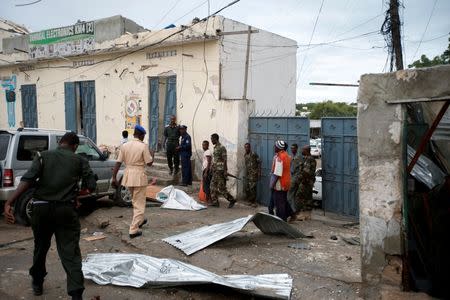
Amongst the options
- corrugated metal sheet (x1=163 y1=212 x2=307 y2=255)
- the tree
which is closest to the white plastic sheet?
corrugated metal sheet (x1=163 y1=212 x2=307 y2=255)

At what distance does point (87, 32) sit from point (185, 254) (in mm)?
11363

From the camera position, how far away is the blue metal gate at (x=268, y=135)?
922 cm

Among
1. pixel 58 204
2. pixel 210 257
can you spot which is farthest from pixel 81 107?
pixel 58 204

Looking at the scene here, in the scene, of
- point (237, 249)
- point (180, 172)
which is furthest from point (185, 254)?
point (180, 172)

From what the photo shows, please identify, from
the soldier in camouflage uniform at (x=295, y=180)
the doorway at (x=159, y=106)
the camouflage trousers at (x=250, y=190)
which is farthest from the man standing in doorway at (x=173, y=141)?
the soldier in camouflage uniform at (x=295, y=180)

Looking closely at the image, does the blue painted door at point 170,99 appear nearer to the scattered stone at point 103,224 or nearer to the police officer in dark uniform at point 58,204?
the scattered stone at point 103,224

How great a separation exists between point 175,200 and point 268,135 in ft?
9.19

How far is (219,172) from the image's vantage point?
30.6ft

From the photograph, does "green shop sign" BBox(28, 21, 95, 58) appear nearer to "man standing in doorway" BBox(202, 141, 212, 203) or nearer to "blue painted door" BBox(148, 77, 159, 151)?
"blue painted door" BBox(148, 77, 159, 151)

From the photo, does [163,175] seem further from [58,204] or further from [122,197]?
[58,204]

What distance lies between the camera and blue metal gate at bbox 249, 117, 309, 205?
9.22 metres

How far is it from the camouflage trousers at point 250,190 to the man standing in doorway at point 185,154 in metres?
1.72

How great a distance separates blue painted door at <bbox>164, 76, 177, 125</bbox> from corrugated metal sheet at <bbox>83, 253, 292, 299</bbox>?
7.50m

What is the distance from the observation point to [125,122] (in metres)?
13.5
